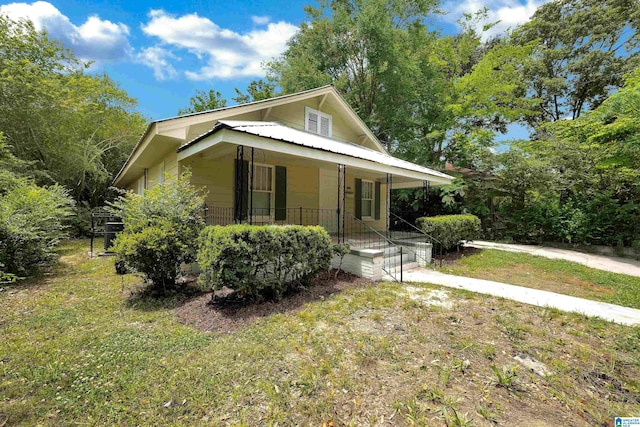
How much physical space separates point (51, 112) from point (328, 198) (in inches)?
602

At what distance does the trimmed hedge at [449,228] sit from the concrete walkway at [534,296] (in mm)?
2338

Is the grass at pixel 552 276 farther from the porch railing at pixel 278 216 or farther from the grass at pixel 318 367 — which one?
the porch railing at pixel 278 216

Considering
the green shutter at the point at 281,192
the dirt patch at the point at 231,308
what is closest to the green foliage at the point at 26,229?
the dirt patch at the point at 231,308

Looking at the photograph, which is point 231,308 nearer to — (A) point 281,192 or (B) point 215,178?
(B) point 215,178

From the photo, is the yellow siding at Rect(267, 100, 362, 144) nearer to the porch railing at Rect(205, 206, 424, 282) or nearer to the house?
the house

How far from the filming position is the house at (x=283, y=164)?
6.50 meters

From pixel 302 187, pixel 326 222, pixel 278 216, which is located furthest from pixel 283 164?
pixel 326 222

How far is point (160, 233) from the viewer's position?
502cm

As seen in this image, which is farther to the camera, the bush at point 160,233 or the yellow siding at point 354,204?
the yellow siding at point 354,204

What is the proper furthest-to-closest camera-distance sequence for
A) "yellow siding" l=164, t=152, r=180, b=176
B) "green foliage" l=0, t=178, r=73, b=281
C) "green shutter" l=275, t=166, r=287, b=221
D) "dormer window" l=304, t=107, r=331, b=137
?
"dormer window" l=304, t=107, r=331, b=137
"green shutter" l=275, t=166, r=287, b=221
"yellow siding" l=164, t=152, r=180, b=176
"green foliage" l=0, t=178, r=73, b=281

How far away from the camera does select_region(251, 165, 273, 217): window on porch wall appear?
8.34 m

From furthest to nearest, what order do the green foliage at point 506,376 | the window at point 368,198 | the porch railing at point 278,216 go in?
the window at point 368,198 < the porch railing at point 278,216 < the green foliage at point 506,376

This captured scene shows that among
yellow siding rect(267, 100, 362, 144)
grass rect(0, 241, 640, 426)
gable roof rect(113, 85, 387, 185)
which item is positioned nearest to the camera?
grass rect(0, 241, 640, 426)

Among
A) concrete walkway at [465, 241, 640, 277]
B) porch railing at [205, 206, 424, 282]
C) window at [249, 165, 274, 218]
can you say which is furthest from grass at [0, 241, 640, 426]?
concrete walkway at [465, 241, 640, 277]
